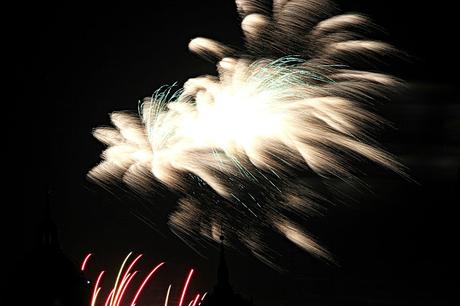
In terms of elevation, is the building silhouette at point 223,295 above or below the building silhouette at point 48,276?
above

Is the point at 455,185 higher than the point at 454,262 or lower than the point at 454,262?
higher

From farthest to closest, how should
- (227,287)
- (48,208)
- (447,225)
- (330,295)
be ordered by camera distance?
(330,295) < (447,225) < (48,208) < (227,287)

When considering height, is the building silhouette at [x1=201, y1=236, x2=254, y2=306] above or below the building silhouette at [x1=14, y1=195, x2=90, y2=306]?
above

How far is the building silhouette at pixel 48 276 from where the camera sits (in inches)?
1612

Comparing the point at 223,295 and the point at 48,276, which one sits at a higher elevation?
the point at 223,295

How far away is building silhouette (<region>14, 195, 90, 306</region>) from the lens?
40938mm

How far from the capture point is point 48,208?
40.2 metres

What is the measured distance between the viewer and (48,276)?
41250mm

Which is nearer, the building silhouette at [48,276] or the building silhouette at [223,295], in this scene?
the building silhouette at [223,295]

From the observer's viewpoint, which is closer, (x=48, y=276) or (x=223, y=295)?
(x=223, y=295)

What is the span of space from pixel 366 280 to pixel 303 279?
463 centimetres

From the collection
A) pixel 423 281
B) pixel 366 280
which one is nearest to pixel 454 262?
pixel 423 281

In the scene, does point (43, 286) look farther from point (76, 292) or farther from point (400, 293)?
point (400, 293)

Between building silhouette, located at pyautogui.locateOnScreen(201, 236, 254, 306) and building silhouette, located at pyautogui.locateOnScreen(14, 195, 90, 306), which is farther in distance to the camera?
building silhouette, located at pyautogui.locateOnScreen(14, 195, 90, 306)
